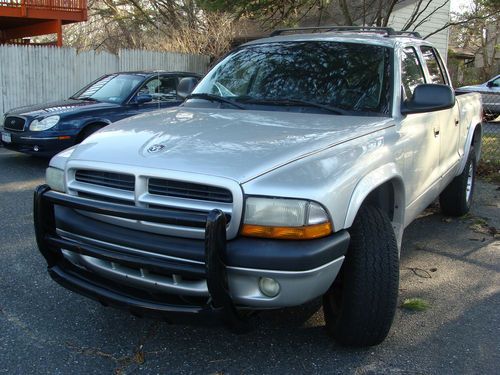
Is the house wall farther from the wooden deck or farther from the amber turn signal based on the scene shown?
Result: the amber turn signal

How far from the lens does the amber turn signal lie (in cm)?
242

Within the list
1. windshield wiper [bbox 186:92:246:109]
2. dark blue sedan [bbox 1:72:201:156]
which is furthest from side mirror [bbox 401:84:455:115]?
dark blue sedan [bbox 1:72:201:156]

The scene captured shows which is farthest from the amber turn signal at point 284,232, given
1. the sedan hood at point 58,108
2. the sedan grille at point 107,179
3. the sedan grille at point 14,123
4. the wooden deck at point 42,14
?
the wooden deck at point 42,14

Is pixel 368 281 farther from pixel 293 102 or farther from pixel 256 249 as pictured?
pixel 293 102

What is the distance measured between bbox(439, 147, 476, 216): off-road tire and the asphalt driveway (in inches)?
57.7

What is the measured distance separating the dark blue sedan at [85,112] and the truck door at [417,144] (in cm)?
373

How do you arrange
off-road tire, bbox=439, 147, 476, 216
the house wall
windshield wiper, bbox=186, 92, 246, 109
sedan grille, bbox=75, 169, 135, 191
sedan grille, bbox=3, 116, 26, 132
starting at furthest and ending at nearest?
the house wall → sedan grille, bbox=3, 116, 26, 132 → off-road tire, bbox=439, 147, 476, 216 → windshield wiper, bbox=186, 92, 246, 109 → sedan grille, bbox=75, 169, 135, 191

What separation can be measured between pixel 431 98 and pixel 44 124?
618 cm

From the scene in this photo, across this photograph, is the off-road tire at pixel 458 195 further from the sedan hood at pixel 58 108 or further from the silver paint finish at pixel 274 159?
the sedan hood at pixel 58 108

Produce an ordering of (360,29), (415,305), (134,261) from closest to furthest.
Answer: (134,261) < (415,305) < (360,29)

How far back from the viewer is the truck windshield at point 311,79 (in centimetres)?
364

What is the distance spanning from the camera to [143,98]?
874 centimetres

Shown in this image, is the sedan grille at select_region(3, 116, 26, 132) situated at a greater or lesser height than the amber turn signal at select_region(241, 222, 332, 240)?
lesser

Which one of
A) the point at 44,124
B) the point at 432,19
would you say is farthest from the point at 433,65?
the point at 432,19
